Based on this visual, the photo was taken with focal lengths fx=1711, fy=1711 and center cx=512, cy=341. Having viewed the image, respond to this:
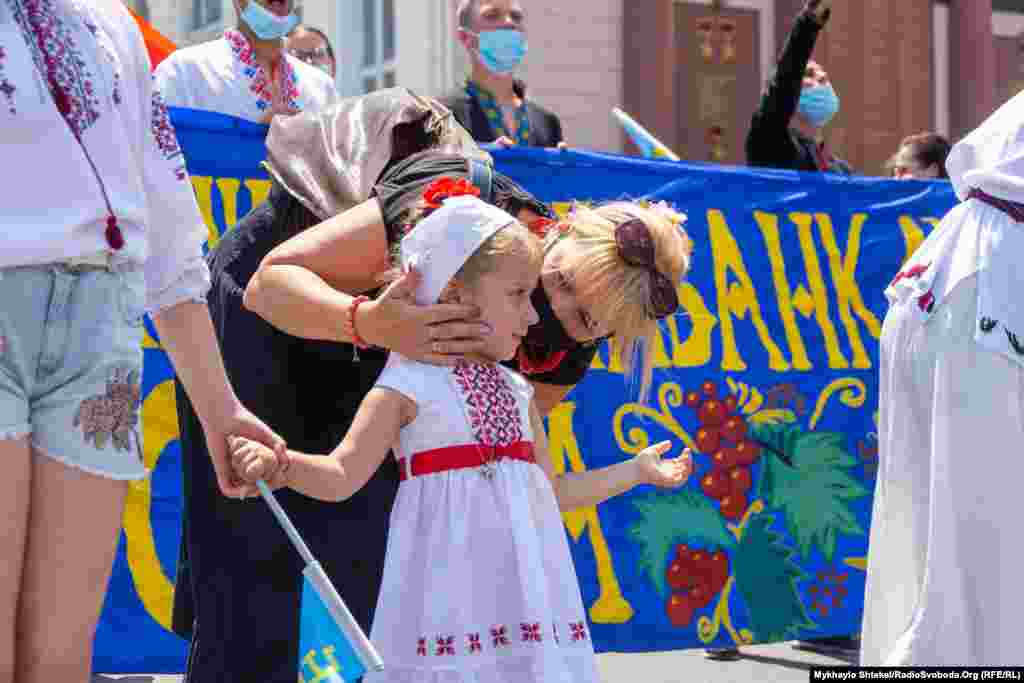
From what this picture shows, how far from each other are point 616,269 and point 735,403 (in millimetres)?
2749

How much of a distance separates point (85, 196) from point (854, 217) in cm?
446

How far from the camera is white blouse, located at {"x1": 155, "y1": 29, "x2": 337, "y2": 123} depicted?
5.86 meters

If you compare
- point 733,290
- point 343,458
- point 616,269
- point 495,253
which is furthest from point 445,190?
point 733,290

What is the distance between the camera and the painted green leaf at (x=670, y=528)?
5.57 m

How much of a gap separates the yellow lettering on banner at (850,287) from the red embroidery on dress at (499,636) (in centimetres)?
351

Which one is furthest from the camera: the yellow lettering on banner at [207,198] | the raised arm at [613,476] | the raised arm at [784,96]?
the raised arm at [784,96]

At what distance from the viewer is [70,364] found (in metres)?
2.22

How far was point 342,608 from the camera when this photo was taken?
2.64m

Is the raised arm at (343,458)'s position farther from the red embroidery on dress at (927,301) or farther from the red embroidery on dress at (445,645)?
the red embroidery on dress at (927,301)

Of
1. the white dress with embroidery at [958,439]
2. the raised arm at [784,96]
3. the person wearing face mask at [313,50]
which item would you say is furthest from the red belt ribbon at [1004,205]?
the person wearing face mask at [313,50]

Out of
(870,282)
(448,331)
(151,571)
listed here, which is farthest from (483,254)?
(870,282)

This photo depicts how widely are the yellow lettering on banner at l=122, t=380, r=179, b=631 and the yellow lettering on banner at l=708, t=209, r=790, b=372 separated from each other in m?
1.99

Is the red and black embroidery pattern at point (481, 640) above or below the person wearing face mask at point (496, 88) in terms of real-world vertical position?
below

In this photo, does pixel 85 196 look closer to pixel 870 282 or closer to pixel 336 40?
pixel 870 282
